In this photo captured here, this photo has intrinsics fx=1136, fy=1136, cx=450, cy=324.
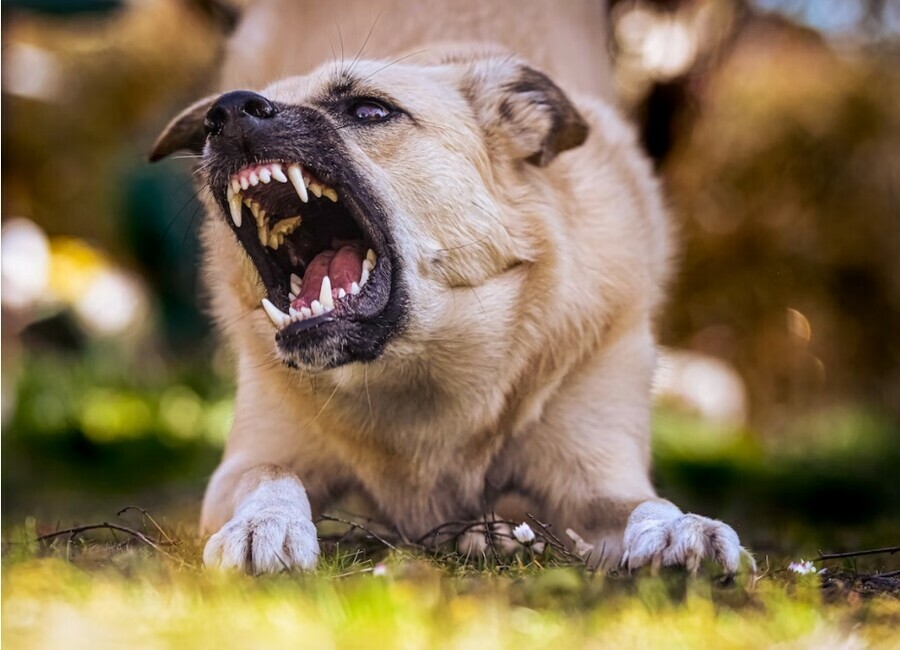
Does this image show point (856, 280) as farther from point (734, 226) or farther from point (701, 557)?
point (701, 557)

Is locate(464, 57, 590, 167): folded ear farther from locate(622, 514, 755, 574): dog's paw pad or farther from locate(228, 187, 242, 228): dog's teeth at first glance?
locate(622, 514, 755, 574): dog's paw pad

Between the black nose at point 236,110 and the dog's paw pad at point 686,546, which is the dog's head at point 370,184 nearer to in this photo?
the black nose at point 236,110

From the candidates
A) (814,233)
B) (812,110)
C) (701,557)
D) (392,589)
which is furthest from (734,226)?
(392,589)

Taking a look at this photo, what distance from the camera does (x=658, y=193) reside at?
161 inches

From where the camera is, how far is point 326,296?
283 cm

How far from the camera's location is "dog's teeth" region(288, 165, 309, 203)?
2788 millimetres

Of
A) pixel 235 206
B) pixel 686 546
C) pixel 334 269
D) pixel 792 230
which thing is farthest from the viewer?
pixel 792 230

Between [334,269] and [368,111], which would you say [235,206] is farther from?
[368,111]

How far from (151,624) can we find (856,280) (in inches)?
243

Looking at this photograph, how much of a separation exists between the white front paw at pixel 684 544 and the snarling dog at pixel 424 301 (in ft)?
0.28

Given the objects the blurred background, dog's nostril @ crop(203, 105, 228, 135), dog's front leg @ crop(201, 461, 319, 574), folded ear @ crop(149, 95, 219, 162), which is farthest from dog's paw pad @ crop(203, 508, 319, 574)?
the blurred background

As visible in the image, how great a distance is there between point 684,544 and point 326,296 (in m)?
1.04

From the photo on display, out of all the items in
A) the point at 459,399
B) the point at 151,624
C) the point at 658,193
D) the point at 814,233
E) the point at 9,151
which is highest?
the point at 9,151

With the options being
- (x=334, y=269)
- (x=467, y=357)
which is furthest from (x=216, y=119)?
(x=467, y=357)
